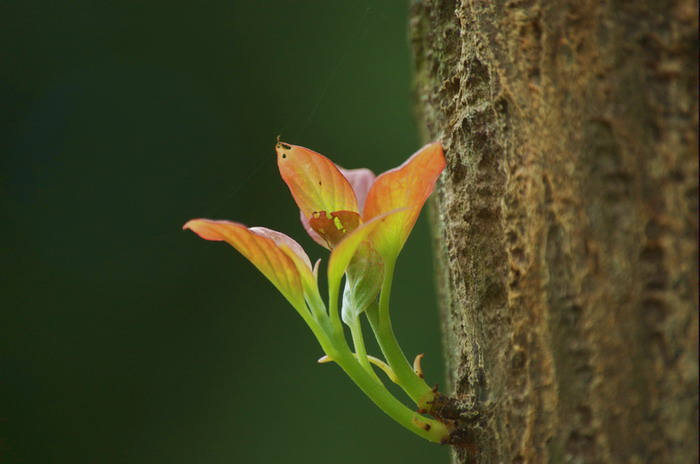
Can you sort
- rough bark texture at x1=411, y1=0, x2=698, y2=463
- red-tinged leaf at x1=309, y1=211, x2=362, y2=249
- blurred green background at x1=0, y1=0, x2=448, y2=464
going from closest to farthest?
rough bark texture at x1=411, y1=0, x2=698, y2=463 < red-tinged leaf at x1=309, y1=211, x2=362, y2=249 < blurred green background at x1=0, y1=0, x2=448, y2=464

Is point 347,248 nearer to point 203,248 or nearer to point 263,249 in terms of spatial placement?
point 263,249

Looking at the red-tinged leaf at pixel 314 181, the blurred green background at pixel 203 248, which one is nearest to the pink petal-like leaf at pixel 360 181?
the red-tinged leaf at pixel 314 181

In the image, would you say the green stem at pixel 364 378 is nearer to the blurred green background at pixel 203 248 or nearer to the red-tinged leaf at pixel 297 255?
the red-tinged leaf at pixel 297 255

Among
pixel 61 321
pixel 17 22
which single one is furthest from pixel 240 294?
pixel 17 22

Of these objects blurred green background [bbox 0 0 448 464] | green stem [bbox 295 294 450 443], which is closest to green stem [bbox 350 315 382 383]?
green stem [bbox 295 294 450 443]

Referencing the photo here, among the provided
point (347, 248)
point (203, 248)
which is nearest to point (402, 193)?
point (347, 248)

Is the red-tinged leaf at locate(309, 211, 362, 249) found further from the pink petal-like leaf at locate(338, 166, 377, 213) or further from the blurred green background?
the blurred green background
